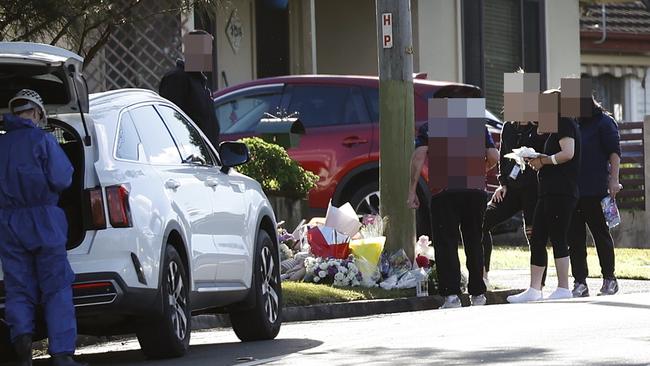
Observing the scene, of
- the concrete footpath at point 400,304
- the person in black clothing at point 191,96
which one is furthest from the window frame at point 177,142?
the concrete footpath at point 400,304

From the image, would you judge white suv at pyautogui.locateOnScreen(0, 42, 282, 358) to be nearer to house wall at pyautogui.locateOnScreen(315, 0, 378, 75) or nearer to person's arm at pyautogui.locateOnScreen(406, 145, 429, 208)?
person's arm at pyautogui.locateOnScreen(406, 145, 429, 208)

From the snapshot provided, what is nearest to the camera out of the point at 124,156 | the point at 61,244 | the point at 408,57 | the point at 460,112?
the point at 61,244

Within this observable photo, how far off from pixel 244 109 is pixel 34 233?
31.3ft

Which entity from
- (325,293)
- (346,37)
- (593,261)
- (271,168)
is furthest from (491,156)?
(346,37)

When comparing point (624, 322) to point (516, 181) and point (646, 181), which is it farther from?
point (646, 181)

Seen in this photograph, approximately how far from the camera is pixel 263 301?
11.9m

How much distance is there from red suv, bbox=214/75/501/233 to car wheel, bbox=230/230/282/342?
573cm

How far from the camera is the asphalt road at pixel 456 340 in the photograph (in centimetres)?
936

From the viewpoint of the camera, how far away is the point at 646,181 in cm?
2497

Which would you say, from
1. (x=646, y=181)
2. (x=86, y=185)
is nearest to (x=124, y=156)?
(x=86, y=185)

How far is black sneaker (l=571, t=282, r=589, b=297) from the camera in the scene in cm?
1557

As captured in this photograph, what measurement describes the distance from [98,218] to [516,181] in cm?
659

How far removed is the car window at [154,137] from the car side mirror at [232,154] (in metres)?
0.69

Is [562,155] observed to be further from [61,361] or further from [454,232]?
[61,361]
